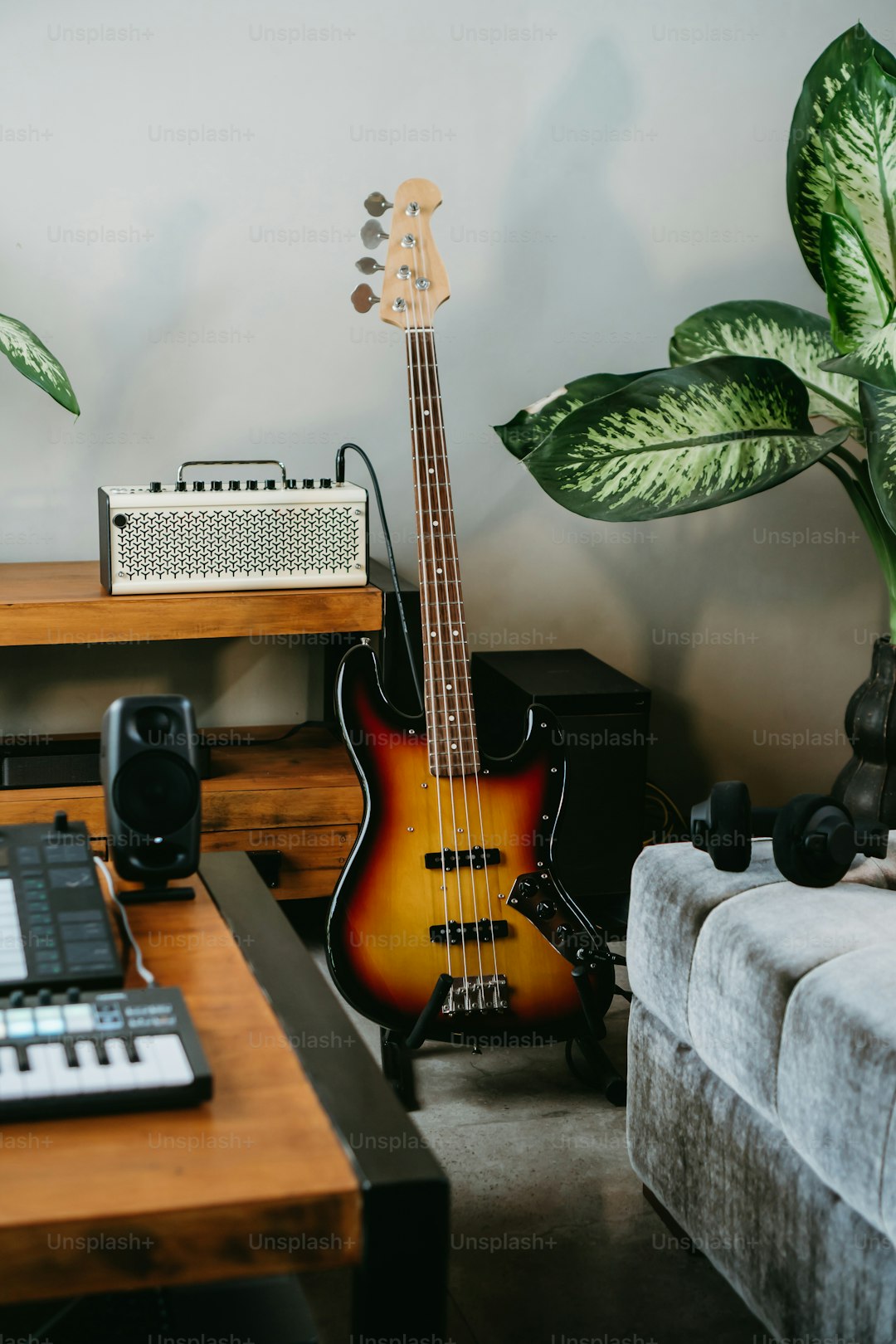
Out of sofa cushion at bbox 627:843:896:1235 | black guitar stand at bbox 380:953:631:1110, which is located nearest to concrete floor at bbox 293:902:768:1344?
black guitar stand at bbox 380:953:631:1110

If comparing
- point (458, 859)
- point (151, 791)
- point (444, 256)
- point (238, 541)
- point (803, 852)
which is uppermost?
point (444, 256)

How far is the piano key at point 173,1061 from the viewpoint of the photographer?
0.71 meters

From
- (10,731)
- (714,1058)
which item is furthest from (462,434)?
(714,1058)

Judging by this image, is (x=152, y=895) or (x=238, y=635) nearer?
(x=152, y=895)

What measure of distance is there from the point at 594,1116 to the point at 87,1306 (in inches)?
37.4

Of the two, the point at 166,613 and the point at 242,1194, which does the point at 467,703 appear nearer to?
the point at 166,613

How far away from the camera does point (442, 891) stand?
1856 millimetres

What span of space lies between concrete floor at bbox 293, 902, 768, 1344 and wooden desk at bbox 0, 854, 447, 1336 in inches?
27.4

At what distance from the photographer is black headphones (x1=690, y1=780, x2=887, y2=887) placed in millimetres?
1320

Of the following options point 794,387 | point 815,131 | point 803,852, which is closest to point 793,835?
point 803,852

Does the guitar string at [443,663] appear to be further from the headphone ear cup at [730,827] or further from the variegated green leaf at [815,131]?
the variegated green leaf at [815,131]

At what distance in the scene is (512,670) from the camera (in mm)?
2535

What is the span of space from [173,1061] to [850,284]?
1811 mm

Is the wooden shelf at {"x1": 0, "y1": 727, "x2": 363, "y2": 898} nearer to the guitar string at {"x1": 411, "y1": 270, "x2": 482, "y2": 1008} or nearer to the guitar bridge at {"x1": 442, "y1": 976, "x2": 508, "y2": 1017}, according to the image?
the guitar string at {"x1": 411, "y1": 270, "x2": 482, "y2": 1008}
